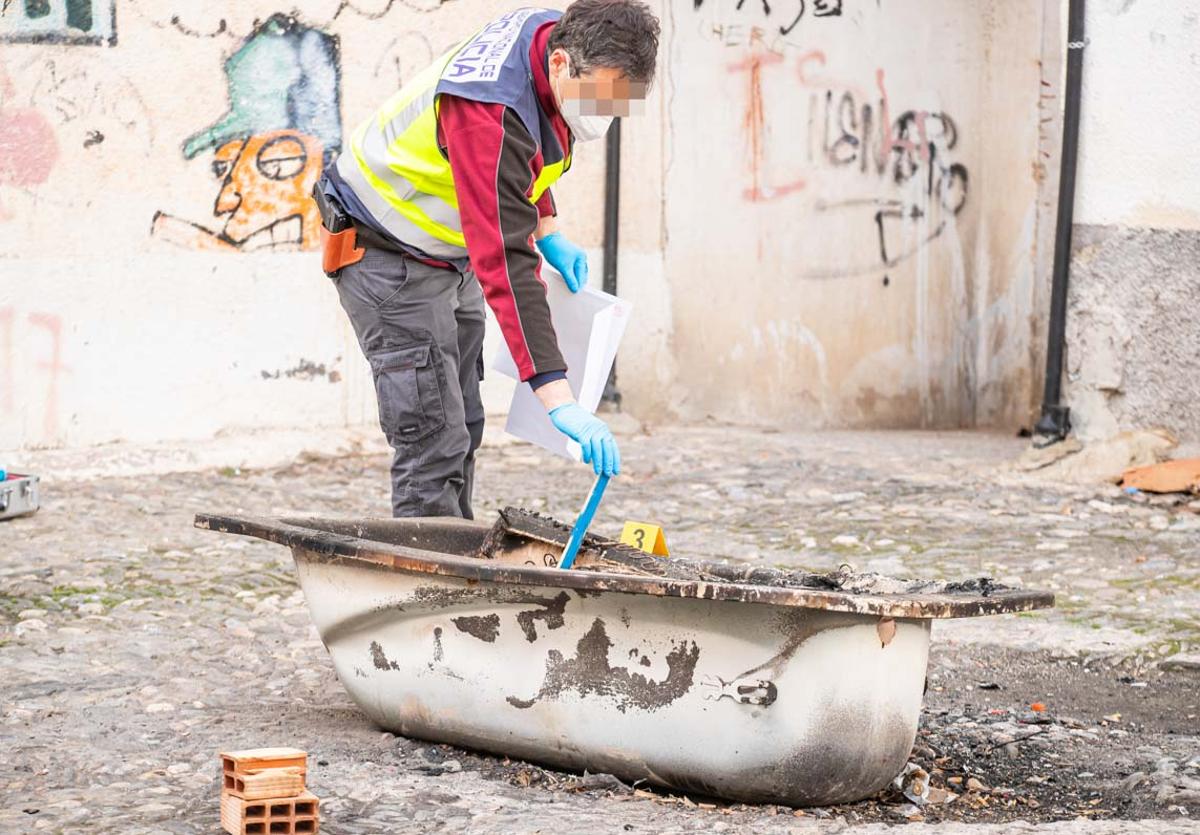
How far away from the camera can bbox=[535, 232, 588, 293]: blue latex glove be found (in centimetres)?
431

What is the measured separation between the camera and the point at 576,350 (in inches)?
167

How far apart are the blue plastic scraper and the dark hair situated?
0.92m

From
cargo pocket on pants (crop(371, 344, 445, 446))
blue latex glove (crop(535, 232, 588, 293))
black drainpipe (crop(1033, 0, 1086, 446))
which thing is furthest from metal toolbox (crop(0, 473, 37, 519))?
black drainpipe (crop(1033, 0, 1086, 446))

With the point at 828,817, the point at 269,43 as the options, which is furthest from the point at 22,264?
the point at 828,817

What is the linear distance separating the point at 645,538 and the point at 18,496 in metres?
3.13

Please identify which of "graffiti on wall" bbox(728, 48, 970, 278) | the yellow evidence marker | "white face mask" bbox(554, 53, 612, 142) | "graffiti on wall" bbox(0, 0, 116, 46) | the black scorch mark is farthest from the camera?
"graffiti on wall" bbox(728, 48, 970, 278)

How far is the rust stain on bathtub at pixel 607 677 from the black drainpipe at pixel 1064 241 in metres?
4.35

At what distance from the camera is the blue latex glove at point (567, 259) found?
14.1 ft

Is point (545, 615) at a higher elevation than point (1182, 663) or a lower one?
higher

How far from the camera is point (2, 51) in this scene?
650cm

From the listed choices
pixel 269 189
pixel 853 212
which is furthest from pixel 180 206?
pixel 853 212

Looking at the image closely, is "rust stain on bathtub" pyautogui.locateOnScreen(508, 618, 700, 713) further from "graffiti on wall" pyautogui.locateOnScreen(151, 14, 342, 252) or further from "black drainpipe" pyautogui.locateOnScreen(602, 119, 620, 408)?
"black drainpipe" pyautogui.locateOnScreen(602, 119, 620, 408)

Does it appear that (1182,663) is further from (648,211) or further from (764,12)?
(764,12)

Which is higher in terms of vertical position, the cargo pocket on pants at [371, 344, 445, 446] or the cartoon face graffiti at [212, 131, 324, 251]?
the cartoon face graffiti at [212, 131, 324, 251]
